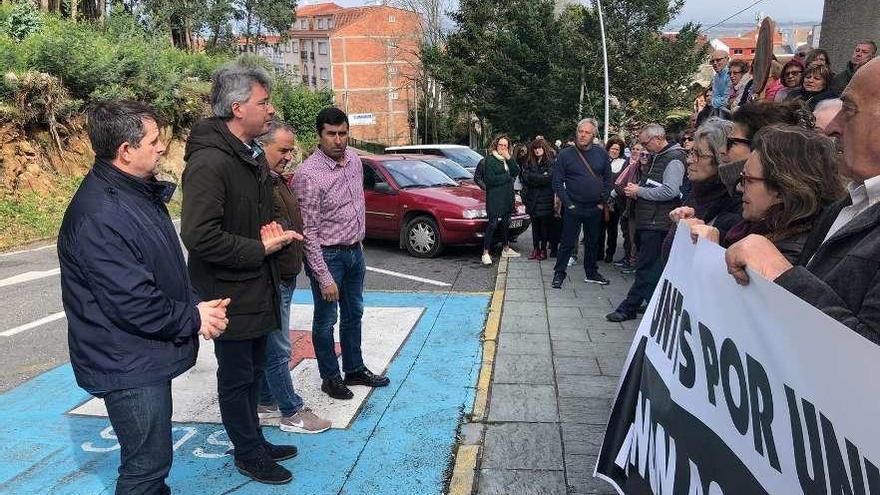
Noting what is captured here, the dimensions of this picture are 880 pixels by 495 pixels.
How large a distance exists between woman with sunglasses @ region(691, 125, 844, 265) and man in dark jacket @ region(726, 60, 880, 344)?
369mm

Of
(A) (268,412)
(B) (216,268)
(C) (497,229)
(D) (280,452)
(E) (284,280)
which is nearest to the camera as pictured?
(B) (216,268)

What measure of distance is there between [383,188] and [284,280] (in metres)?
6.59

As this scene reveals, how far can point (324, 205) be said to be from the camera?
157 inches

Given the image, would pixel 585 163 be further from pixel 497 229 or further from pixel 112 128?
pixel 112 128

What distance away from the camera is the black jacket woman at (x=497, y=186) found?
350 inches

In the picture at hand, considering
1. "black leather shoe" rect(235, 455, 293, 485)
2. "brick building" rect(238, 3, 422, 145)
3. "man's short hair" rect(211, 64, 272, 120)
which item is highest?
"brick building" rect(238, 3, 422, 145)

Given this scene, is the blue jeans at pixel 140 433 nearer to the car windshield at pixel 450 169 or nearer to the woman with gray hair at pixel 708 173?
the woman with gray hair at pixel 708 173

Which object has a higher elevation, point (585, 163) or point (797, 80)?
point (797, 80)

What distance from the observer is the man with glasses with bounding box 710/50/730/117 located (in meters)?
7.83

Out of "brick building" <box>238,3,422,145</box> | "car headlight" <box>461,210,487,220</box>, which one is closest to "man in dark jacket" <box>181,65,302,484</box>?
"car headlight" <box>461,210,487,220</box>

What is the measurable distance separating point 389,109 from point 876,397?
6486 centimetres

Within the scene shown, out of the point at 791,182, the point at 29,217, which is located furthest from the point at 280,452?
the point at 29,217

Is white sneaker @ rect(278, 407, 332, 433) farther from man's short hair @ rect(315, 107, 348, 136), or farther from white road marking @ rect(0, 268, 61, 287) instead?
white road marking @ rect(0, 268, 61, 287)

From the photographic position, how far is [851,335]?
4.04ft
